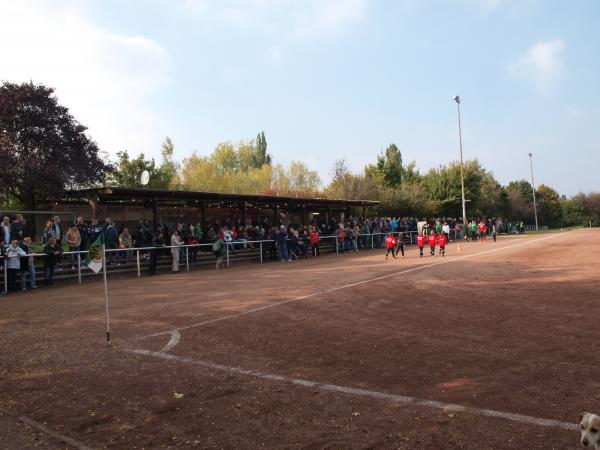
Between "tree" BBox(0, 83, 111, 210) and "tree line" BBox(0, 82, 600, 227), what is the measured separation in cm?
4

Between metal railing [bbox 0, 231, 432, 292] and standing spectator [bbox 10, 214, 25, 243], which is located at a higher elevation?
standing spectator [bbox 10, 214, 25, 243]

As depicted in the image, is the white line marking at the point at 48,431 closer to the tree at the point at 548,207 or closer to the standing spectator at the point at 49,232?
the standing spectator at the point at 49,232

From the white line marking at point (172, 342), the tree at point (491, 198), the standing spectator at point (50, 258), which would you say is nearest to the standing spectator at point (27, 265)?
the standing spectator at point (50, 258)

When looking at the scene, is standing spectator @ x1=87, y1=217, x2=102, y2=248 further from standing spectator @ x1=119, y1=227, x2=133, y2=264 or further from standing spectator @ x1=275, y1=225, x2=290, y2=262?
standing spectator @ x1=275, y1=225, x2=290, y2=262

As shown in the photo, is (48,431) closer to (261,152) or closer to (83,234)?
(83,234)

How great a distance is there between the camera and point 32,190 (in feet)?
64.7

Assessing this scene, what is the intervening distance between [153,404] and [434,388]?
9.51 ft

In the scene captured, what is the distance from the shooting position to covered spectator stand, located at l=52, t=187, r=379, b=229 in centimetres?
2075

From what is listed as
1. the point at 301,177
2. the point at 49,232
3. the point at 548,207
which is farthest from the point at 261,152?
the point at 49,232

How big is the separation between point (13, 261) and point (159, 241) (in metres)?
5.87

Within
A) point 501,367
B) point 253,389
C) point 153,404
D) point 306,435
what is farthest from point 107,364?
point 501,367

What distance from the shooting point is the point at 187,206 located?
2623 centimetres

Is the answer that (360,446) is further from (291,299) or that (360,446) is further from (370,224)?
(370,224)

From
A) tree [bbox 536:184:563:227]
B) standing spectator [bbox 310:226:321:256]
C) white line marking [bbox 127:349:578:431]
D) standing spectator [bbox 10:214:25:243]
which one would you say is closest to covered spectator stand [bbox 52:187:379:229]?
standing spectator [bbox 310:226:321:256]
